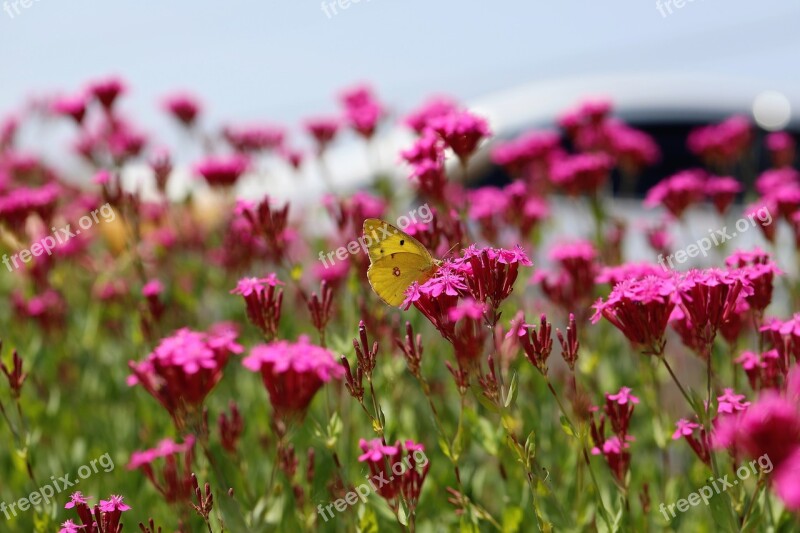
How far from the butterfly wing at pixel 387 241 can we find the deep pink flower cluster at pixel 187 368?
0.54 meters

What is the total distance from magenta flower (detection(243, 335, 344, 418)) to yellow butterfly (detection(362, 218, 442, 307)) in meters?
0.40

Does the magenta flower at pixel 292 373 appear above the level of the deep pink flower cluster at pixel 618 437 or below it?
above

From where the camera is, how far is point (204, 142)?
17.1ft

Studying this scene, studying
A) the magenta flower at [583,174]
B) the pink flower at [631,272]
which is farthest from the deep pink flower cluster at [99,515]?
the magenta flower at [583,174]

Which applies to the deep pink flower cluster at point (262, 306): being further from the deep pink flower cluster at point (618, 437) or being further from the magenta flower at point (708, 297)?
the magenta flower at point (708, 297)

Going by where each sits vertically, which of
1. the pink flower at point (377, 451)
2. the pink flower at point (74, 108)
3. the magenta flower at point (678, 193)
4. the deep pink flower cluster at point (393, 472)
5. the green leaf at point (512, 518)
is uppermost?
the pink flower at point (74, 108)

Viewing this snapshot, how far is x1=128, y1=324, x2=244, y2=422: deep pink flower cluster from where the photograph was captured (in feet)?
6.91

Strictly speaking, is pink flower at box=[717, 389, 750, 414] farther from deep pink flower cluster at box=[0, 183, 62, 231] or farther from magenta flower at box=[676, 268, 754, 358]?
deep pink flower cluster at box=[0, 183, 62, 231]

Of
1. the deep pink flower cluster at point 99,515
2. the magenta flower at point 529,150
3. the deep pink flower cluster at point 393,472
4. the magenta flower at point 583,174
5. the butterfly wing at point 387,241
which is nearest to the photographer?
the deep pink flower cluster at point 99,515

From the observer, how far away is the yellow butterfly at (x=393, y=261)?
95.3 inches

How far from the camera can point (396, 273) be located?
250 centimetres

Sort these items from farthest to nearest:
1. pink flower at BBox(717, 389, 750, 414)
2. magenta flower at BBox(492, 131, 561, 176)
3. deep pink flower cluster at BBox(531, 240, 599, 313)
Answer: magenta flower at BBox(492, 131, 561, 176) < deep pink flower cluster at BBox(531, 240, 599, 313) < pink flower at BBox(717, 389, 750, 414)

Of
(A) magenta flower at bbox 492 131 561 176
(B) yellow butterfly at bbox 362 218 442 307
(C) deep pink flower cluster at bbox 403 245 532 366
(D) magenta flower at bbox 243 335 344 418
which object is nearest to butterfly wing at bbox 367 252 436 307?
(B) yellow butterfly at bbox 362 218 442 307

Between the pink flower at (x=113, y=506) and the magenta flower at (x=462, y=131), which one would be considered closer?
the pink flower at (x=113, y=506)
